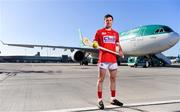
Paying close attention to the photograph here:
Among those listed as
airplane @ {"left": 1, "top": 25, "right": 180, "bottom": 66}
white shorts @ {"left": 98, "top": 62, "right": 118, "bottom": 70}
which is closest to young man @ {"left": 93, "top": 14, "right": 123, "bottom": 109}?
white shorts @ {"left": 98, "top": 62, "right": 118, "bottom": 70}

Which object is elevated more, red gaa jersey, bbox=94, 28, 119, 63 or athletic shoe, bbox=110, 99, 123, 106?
red gaa jersey, bbox=94, 28, 119, 63

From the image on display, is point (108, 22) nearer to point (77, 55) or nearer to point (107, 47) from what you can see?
point (107, 47)

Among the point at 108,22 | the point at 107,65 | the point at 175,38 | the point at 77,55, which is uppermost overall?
the point at 175,38

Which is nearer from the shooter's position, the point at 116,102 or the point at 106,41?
the point at 116,102

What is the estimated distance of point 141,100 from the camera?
247 inches

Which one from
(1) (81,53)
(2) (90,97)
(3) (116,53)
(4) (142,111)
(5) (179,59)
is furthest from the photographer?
(5) (179,59)

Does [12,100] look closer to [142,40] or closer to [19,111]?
[19,111]

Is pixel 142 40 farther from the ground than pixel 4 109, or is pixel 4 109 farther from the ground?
pixel 142 40

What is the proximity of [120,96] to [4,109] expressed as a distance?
2.78 m

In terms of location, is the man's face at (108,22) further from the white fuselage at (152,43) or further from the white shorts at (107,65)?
the white fuselage at (152,43)

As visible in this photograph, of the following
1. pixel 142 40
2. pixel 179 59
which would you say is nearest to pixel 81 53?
pixel 142 40

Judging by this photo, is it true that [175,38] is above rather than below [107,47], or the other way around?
above

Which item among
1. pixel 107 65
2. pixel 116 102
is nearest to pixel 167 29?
pixel 107 65

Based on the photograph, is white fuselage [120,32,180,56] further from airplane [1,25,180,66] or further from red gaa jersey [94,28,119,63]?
red gaa jersey [94,28,119,63]
